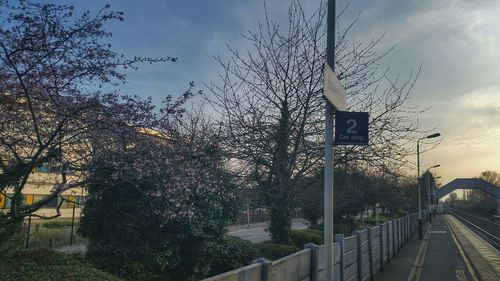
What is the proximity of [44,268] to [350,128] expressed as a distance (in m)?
5.31

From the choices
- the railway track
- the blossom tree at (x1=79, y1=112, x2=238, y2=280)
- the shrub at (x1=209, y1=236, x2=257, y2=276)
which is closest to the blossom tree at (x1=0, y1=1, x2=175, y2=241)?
the blossom tree at (x1=79, y1=112, x2=238, y2=280)

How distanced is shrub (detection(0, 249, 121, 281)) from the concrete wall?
3.26 meters

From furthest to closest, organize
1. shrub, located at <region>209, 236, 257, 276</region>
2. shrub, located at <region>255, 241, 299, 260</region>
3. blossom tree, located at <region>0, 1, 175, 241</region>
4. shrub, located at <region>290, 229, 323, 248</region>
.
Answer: shrub, located at <region>290, 229, 323, 248</region>, shrub, located at <region>255, 241, 299, 260</region>, shrub, located at <region>209, 236, 257, 276</region>, blossom tree, located at <region>0, 1, 175, 241</region>

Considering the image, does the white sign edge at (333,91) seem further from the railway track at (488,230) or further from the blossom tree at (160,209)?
the railway track at (488,230)

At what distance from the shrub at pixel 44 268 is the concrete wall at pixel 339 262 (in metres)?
3.26

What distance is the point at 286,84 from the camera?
11.8 meters

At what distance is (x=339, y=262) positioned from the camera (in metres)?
9.41

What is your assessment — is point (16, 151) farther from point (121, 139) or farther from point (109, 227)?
point (109, 227)

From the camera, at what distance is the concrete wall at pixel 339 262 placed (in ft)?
17.7

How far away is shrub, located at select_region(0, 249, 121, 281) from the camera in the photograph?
703 centimetres

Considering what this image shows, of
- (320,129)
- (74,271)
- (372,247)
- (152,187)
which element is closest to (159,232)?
(152,187)

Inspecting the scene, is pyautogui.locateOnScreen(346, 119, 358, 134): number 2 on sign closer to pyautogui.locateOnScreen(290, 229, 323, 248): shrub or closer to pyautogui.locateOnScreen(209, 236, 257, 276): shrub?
pyautogui.locateOnScreen(209, 236, 257, 276): shrub

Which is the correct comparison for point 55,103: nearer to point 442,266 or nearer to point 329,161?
point 329,161

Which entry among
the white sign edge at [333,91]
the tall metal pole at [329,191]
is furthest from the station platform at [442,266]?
the white sign edge at [333,91]
